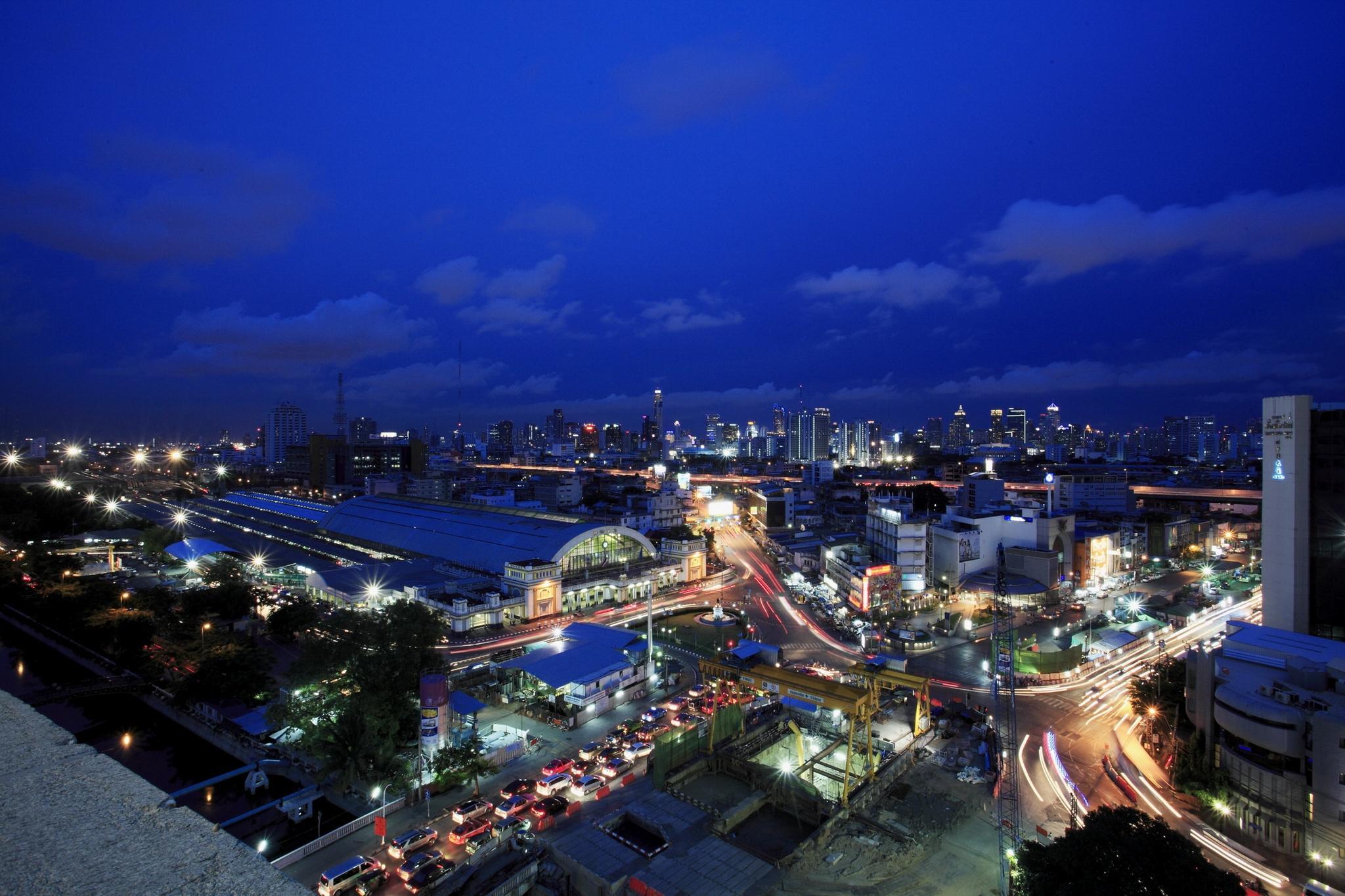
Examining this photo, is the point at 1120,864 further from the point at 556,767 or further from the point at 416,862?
the point at 416,862

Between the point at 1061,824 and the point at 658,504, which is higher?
the point at 658,504

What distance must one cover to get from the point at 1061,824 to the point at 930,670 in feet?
25.2

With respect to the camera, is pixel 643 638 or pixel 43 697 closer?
pixel 43 697

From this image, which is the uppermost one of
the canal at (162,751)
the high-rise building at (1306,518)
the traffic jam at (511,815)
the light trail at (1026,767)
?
the high-rise building at (1306,518)

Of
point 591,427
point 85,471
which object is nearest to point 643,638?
point 85,471

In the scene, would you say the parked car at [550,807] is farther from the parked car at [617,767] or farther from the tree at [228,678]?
the tree at [228,678]

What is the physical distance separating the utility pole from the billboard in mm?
4789

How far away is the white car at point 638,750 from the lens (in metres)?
13.7

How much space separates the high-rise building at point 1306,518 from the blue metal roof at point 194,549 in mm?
39526

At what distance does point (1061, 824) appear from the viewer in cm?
1128

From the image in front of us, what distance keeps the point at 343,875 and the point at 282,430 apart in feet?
404

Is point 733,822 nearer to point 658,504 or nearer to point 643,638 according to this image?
point 643,638

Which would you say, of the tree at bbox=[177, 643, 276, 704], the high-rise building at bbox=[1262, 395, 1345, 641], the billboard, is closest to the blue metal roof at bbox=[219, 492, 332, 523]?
the tree at bbox=[177, 643, 276, 704]

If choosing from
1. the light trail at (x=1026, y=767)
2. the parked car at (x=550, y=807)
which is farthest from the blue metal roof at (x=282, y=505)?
the light trail at (x=1026, y=767)
